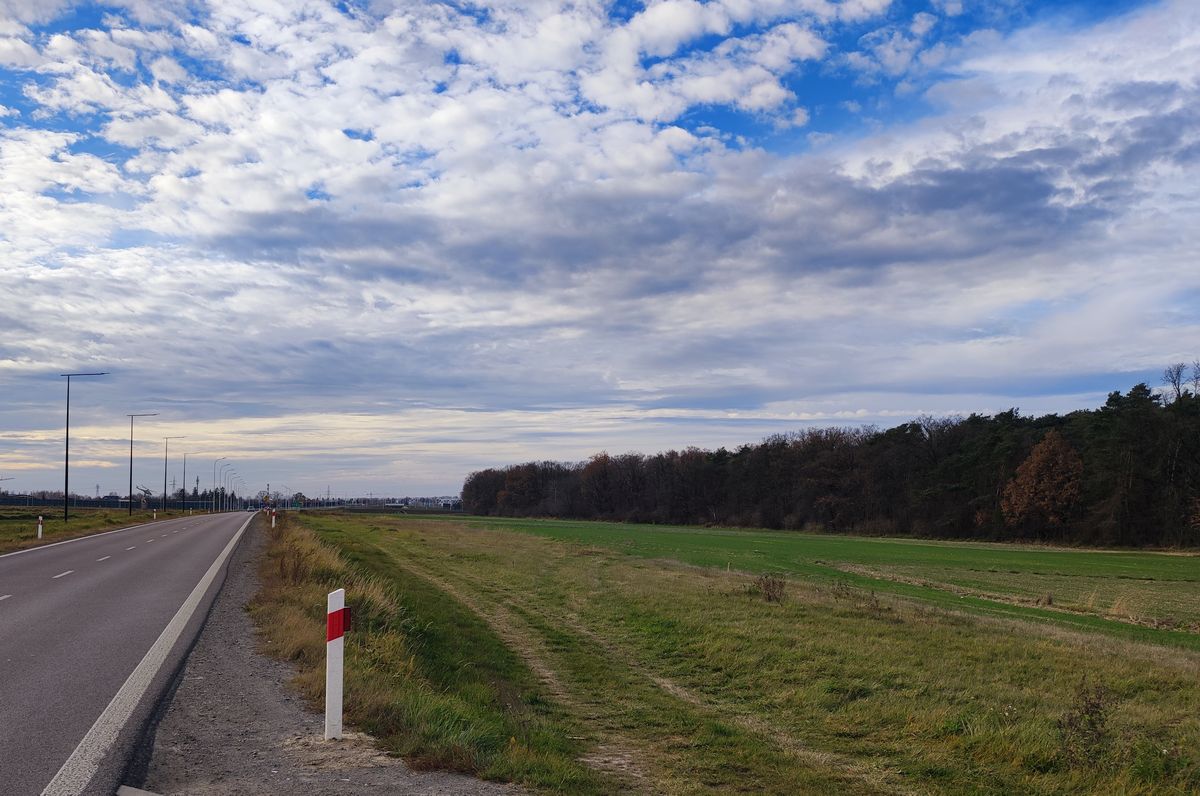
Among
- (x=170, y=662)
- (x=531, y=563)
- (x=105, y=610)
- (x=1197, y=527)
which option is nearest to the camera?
(x=170, y=662)

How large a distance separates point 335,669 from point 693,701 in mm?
7300

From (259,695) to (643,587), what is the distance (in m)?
17.6

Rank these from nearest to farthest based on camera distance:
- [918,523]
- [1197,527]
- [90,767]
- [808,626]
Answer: [90,767], [808,626], [1197,527], [918,523]

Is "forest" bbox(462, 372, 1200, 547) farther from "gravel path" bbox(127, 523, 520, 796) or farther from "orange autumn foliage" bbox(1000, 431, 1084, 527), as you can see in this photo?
"gravel path" bbox(127, 523, 520, 796)

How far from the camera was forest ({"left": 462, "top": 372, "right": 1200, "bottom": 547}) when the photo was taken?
75.6m

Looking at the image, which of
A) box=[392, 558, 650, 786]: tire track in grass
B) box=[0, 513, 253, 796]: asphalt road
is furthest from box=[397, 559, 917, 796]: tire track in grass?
box=[0, 513, 253, 796]: asphalt road

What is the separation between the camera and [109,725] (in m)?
8.02

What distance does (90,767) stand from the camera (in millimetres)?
6789

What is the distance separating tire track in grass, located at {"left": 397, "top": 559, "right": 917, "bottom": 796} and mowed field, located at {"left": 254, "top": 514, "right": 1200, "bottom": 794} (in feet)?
0.16

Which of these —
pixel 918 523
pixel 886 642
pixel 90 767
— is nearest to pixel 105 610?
pixel 90 767

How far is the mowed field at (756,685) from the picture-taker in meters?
9.16

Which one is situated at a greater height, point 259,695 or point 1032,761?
point 259,695

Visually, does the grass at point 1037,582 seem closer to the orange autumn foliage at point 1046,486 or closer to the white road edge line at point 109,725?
the white road edge line at point 109,725

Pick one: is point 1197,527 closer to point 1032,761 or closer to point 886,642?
point 886,642
